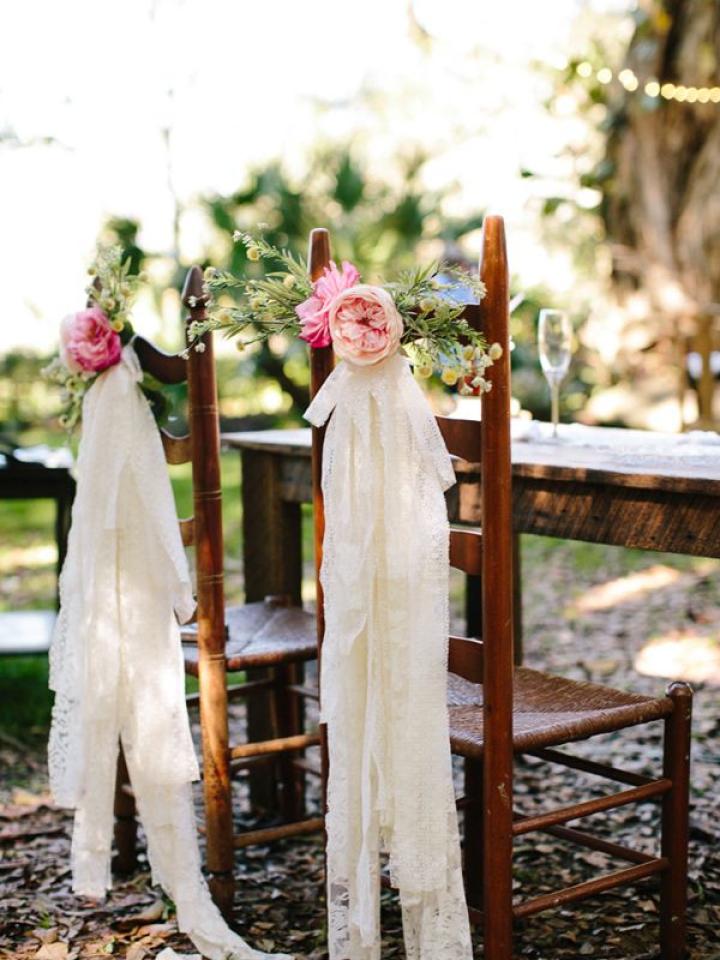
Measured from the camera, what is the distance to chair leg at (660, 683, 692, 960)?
2.16 metres

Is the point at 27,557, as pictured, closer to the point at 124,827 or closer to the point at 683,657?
the point at 683,657

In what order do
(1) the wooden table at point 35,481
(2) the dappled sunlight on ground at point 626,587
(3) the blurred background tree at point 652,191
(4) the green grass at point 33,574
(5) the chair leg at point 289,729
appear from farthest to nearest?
(3) the blurred background tree at point 652,191, (2) the dappled sunlight on ground at point 626,587, (4) the green grass at point 33,574, (1) the wooden table at point 35,481, (5) the chair leg at point 289,729

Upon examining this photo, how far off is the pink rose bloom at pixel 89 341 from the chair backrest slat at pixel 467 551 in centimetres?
92

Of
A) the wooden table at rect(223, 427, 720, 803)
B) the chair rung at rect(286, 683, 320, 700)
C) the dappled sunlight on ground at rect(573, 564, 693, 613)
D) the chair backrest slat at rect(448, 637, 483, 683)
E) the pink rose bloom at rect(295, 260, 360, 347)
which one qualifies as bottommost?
the dappled sunlight on ground at rect(573, 564, 693, 613)

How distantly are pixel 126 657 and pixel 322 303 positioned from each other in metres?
0.94

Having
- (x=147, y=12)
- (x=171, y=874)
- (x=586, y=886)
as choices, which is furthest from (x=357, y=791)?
(x=147, y=12)

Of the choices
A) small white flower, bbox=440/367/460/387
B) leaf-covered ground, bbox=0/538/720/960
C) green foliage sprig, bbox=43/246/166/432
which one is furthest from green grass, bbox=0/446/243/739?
small white flower, bbox=440/367/460/387

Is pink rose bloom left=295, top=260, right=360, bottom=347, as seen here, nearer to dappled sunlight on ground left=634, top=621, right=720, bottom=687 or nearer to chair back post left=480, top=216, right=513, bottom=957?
chair back post left=480, top=216, right=513, bottom=957

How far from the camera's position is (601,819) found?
3037 millimetres

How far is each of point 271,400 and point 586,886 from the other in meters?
7.61

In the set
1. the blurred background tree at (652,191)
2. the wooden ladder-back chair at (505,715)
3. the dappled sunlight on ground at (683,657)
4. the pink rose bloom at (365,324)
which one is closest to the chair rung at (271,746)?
the wooden ladder-back chair at (505,715)

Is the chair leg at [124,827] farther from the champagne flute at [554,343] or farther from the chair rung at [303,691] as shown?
the champagne flute at [554,343]

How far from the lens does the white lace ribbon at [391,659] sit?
190 centimetres

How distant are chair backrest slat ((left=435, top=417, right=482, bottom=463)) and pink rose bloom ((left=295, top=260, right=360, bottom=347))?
0.82 ft
